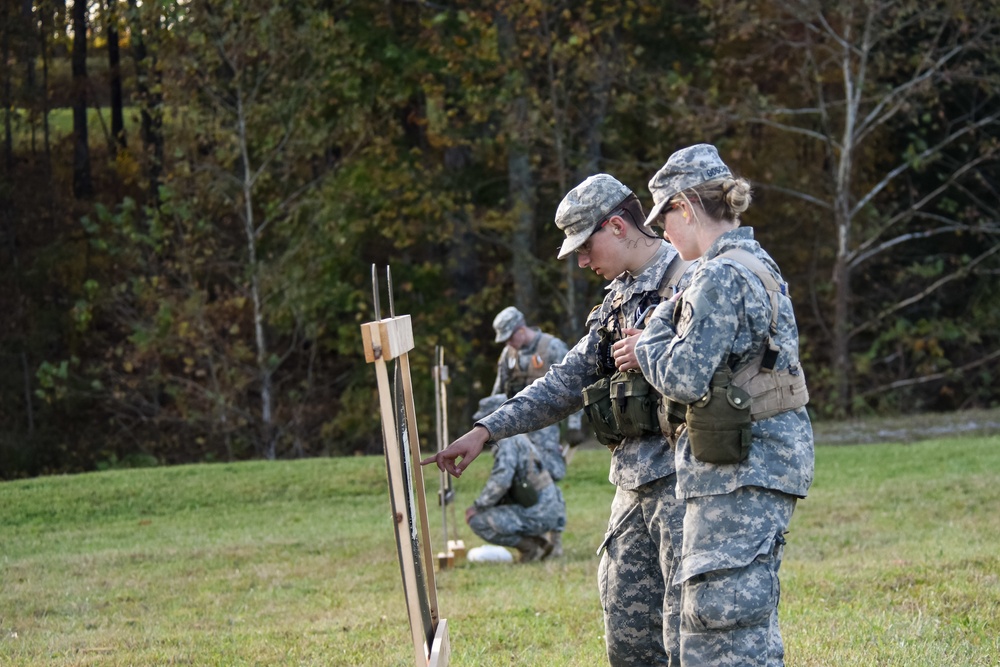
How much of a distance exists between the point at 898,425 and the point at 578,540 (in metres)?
11.5

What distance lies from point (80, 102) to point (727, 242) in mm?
31110

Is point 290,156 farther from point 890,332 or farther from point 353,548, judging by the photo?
point 353,548

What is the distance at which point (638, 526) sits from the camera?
4.83 metres

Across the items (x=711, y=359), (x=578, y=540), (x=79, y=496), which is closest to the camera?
(x=711, y=359)

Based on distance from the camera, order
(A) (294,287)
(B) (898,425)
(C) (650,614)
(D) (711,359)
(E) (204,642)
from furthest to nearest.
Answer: (A) (294,287)
(B) (898,425)
(E) (204,642)
(C) (650,614)
(D) (711,359)

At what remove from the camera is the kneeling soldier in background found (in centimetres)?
1122

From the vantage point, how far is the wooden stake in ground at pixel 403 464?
3.88 meters

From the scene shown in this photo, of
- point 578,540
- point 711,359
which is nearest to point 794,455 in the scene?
point 711,359

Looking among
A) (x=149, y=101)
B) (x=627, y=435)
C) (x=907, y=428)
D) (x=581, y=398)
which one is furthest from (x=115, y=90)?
(x=627, y=435)

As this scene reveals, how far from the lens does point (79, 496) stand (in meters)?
16.4

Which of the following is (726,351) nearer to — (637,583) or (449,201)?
(637,583)

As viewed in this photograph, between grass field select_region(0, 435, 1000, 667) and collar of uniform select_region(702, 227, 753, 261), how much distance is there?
255 cm

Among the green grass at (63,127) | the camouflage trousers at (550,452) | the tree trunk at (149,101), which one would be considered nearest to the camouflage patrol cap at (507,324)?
the camouflage trousers at (550,452)

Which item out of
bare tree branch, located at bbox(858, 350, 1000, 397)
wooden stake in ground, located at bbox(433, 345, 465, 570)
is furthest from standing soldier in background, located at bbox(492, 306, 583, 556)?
bare tree branch, located at bbox(858, 350, 1000, 397)
